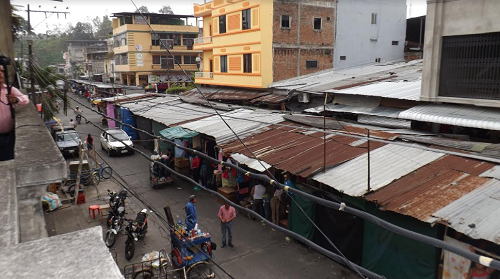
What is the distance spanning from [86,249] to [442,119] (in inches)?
434

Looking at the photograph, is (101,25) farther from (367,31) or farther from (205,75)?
(367,31)

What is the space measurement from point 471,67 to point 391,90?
336 centimetres

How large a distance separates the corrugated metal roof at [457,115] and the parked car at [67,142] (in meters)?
19.7

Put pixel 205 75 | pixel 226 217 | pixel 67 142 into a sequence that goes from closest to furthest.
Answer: pixel 226 217
pixel 67 142
pixel 205 75

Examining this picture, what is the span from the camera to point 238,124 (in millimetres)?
15352

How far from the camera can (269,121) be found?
15.0 m

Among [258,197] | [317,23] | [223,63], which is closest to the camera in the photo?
[258,197]

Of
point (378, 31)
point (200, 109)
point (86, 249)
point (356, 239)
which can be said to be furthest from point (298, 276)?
point (378, 31)

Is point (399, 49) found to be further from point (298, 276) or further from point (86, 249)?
point (86, 249)

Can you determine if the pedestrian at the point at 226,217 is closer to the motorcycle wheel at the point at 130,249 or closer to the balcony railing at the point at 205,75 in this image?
the motorcycle wheel at the point at 130,249

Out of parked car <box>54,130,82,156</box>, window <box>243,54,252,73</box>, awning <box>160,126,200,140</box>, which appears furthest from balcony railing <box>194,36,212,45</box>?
awning <box>160,126,200,140</box>

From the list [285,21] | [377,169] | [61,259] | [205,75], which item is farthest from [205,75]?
[61,259]

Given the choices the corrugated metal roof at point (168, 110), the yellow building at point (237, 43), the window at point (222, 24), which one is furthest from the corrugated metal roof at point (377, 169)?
the window at point (222, 24)

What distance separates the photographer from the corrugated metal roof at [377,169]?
8.46 meters
